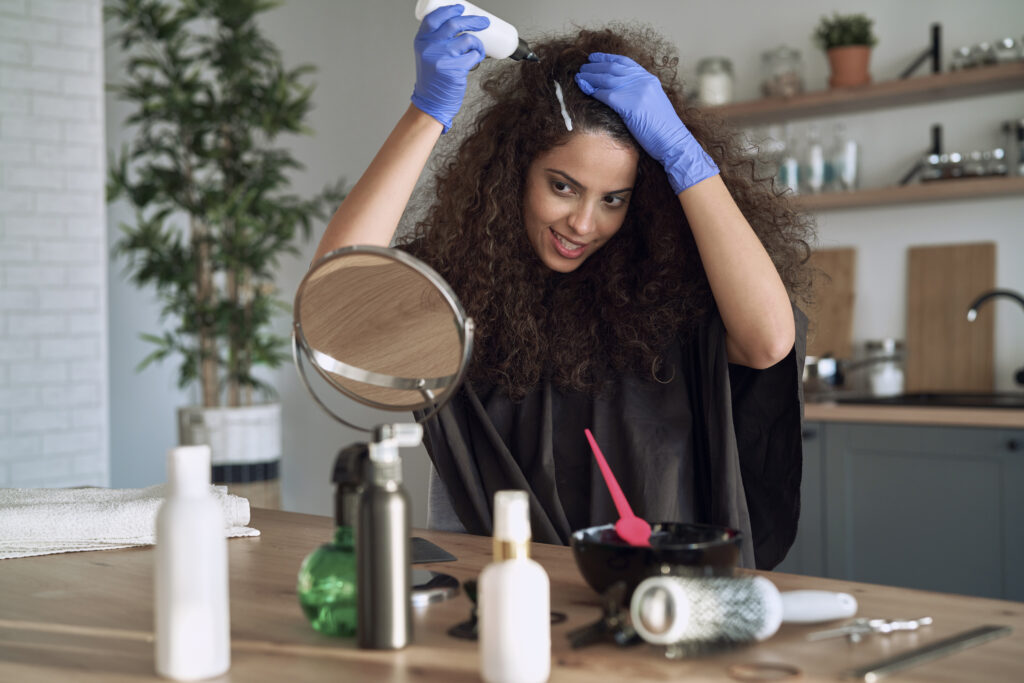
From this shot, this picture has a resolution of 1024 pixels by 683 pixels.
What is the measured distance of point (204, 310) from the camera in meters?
4.17

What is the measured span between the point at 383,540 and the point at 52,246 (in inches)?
133

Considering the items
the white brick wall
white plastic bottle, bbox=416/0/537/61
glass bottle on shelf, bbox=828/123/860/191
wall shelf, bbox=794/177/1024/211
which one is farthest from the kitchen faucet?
the white brick wall

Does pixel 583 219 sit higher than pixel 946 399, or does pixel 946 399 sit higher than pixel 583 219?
pixel 583 219

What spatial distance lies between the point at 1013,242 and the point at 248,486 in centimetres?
313

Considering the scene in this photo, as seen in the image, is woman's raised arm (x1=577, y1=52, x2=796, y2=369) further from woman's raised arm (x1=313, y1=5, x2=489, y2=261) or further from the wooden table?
the wooden table

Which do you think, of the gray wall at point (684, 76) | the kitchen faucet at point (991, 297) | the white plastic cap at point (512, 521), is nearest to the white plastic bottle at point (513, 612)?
the white plastic cap at point (512, 521)

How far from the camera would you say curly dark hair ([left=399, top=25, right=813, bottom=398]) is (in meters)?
1.50

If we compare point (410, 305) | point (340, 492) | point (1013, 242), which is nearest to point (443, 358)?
point (410, 305)

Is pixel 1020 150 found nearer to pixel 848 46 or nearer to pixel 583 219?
pixel 848 46

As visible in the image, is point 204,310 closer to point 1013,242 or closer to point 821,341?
point 821,341

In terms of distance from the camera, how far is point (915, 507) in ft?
9.45

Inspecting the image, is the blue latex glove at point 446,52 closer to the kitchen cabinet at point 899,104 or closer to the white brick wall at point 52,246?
the kitchen cabinet at point 899,104

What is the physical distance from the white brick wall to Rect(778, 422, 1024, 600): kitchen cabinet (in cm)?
263

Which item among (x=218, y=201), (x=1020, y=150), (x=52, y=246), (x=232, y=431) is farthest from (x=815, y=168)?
(x=52, y=246)
